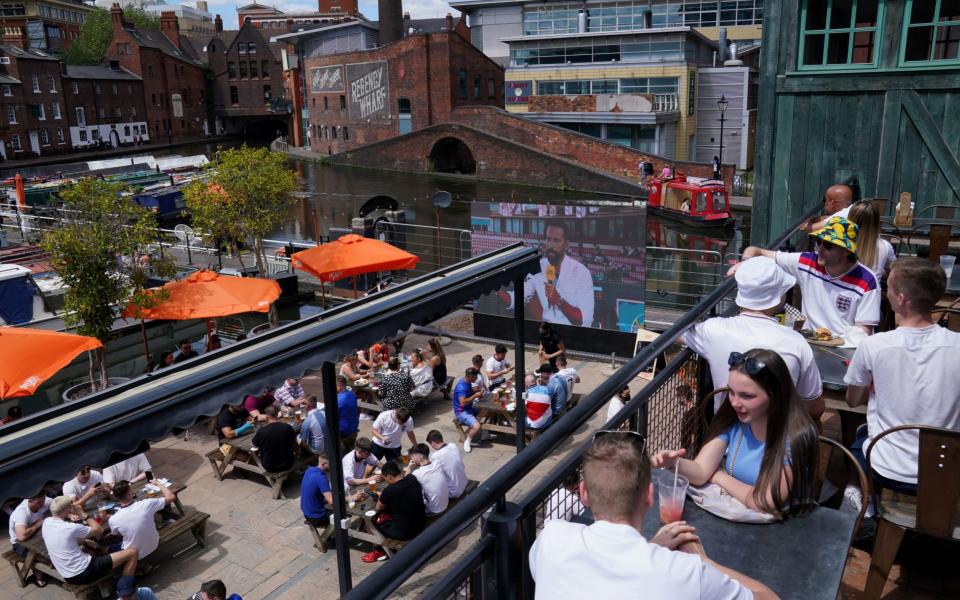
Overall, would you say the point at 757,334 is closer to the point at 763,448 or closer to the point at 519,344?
the point at 763,448

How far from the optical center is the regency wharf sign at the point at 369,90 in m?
58.0

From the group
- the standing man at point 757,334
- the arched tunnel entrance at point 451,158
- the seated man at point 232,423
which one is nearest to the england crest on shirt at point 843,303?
the standing man at point 757,334

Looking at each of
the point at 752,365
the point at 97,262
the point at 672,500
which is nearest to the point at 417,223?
the point at 97,262

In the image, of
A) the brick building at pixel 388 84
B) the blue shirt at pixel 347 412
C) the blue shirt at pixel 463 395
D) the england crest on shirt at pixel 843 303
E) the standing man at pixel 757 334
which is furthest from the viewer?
the brick building at pixel 388 84

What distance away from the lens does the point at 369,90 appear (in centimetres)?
5925

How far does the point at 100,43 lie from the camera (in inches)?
3536

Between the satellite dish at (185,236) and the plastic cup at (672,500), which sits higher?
the plastic cup at (672,500)

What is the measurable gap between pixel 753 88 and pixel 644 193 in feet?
32.8

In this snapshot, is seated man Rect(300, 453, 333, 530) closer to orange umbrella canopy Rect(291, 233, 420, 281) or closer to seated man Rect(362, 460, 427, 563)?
seated man Rect(362, 460, 427, 563)

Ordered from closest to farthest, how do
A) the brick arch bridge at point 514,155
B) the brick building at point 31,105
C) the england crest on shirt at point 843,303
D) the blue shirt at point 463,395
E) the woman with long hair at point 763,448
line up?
the woman with long hair at point 763,448, the england crest on shirt at point 843,303, the blue shirt at point 463,395, the brick arch bridge at point 514,155, the brick building at point 31,105

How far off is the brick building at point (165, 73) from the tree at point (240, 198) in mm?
60071

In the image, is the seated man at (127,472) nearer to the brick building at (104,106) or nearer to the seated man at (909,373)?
the seated man at (909,373)

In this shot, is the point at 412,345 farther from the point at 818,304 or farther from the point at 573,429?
the point at 573,429

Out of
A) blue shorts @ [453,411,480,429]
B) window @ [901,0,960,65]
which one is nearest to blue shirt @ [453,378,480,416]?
blue shorts @ [453,411,480,429]
